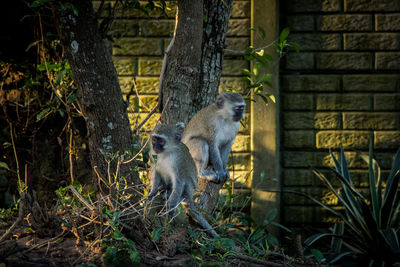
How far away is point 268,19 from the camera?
15.8ft

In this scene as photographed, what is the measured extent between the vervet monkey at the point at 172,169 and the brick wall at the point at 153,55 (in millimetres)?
1753

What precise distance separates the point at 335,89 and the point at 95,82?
317 centimetres

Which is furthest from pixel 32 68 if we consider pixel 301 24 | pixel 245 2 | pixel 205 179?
pixel 301 24

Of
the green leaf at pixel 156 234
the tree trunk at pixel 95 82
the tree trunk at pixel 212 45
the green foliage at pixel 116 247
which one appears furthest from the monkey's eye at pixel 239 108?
the green foliage at pixel 116 247

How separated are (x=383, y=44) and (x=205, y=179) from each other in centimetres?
290

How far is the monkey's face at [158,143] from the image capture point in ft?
9.89

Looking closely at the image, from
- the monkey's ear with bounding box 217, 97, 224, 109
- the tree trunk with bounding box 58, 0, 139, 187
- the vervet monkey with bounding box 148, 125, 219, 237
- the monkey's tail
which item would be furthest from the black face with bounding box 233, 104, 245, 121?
the tree trunk with bounding box 58, 0, 139, 187

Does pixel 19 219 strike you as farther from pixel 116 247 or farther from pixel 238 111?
pixel 238 111

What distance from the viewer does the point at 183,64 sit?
308 centimetres

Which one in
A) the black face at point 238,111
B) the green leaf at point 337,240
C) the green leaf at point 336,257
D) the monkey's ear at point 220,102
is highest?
the monkey's ear at point 220,102

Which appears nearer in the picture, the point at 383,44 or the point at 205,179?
the point at 205,179

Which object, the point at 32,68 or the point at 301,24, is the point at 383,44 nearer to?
the point at 301,24

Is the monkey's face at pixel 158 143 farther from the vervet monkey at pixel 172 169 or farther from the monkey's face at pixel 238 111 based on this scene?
the monkey's face at pixel 238 111

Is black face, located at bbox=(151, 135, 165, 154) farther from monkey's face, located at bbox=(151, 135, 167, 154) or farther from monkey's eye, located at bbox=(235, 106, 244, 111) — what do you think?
monkey's eye, located at bbox=(235, 106, 244, 111)
